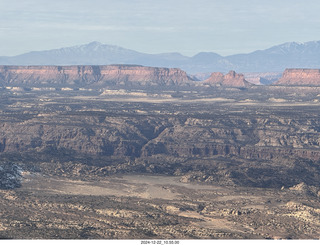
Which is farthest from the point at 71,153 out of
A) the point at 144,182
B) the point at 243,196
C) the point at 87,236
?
the point at 87,236

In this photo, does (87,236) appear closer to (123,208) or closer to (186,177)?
(123,208)

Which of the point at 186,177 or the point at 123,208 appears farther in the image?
the point at 186,177

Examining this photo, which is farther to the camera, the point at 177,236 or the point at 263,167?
the point at 263,167

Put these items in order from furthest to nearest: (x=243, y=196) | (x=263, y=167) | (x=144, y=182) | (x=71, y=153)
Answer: (x=71, y=153), (x=263, y=167), (x=144, y=182), (x=243, y=196)

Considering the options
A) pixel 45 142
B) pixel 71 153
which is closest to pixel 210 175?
pixel 71 153

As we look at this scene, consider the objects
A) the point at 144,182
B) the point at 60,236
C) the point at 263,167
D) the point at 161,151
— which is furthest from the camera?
the point at 161,151

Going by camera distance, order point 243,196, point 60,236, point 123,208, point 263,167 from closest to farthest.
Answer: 1. point 60,236
2. point 123,208
3. point 243,196
4. point 263,167

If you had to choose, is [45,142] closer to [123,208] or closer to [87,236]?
[123,208]

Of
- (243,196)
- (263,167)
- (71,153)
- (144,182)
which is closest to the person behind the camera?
(243,196)
